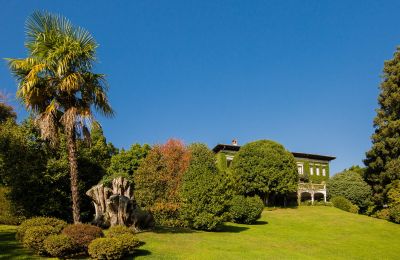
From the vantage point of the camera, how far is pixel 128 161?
46344 mm

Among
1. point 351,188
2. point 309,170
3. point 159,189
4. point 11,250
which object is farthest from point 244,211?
point 309,170

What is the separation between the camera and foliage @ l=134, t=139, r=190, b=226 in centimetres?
2772

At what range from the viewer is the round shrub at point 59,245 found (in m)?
13.9

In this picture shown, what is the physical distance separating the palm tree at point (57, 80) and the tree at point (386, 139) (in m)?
37.8

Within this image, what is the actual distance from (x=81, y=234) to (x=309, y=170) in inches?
2110

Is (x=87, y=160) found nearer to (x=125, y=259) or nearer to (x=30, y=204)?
(x=30, y=204)

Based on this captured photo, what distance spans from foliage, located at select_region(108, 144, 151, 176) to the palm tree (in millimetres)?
27469

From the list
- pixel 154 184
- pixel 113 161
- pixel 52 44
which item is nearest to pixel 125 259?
pixel 52 44

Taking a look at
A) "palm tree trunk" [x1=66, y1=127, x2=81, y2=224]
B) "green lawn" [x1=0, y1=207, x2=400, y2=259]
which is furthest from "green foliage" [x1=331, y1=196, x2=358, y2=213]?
"palm tree trunk" [x1=66, y1=127, x2=81, y2=224]

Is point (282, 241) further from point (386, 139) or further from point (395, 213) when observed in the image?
point (386, 139)

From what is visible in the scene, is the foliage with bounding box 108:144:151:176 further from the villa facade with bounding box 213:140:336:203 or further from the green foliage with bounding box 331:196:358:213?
the green foliage with bounding box 331:196:358:213

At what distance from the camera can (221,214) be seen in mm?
25844

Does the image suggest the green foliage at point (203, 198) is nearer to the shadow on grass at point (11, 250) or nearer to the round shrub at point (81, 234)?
the round shrub at point (81, 234)

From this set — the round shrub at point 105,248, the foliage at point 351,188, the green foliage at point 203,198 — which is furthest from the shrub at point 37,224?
the foliage at point 351,188
